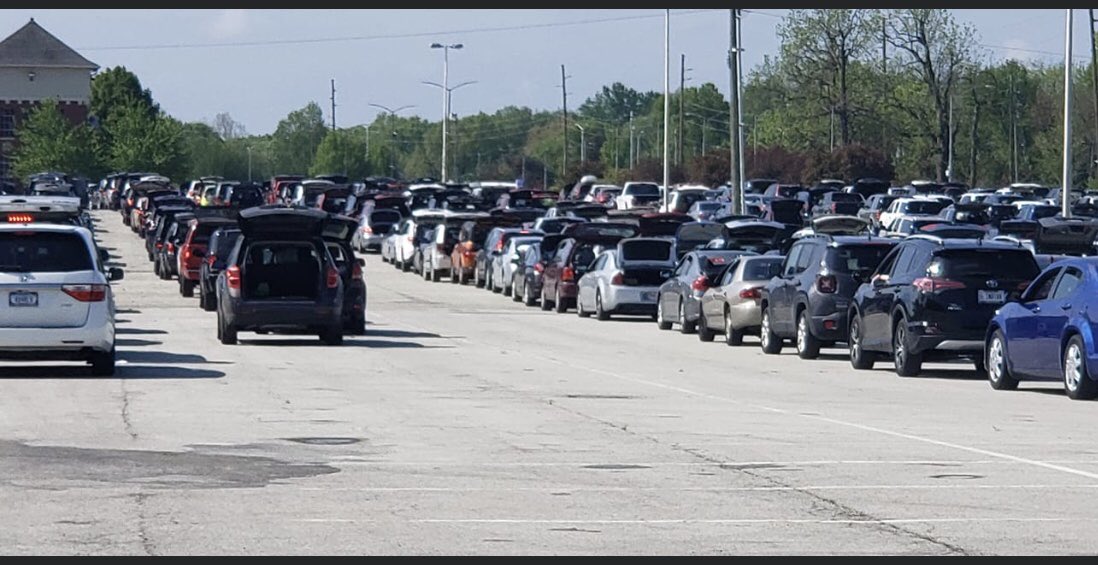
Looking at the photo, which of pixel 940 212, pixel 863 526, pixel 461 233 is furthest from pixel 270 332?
pixel 940 212

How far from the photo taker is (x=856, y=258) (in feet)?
95.6

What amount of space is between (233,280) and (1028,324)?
38.1 feet

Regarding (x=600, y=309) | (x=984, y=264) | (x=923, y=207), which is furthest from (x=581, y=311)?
(x=923, y=207)

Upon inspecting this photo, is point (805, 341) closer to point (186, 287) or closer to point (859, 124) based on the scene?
point (186, 287)

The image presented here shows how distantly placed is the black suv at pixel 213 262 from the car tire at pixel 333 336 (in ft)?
30.9

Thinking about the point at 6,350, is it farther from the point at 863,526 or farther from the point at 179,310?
the point at 179,310

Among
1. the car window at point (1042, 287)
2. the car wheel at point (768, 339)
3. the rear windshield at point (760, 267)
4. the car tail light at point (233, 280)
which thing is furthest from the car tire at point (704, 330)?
the car window at point (1042, 287)

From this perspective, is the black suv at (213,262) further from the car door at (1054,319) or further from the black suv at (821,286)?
the car door at (1054,319)

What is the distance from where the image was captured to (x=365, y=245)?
2785 inches

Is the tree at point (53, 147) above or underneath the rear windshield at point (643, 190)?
above

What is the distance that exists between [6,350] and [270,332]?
8.82 m

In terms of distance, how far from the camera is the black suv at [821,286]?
2873 centimetres

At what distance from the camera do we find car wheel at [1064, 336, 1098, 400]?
21.4 metres

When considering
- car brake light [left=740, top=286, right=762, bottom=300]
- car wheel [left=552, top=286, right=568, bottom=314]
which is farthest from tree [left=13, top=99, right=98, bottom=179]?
car brake light [left=740, top=286, right=762, bottom=300]
